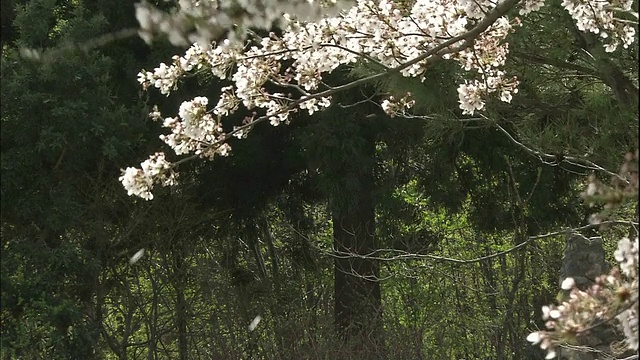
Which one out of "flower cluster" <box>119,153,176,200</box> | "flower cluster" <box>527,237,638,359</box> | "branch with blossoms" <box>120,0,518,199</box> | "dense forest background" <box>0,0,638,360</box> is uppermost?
"dense forest background" <box>0,0,638,360</box>

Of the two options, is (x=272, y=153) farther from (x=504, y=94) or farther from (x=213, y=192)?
(x=504, y=94)

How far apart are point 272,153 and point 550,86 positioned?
2861mm

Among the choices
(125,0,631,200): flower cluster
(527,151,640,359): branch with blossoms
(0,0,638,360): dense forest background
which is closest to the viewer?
(527,151,640,359): branch with blossoms

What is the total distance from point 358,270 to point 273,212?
1726mm

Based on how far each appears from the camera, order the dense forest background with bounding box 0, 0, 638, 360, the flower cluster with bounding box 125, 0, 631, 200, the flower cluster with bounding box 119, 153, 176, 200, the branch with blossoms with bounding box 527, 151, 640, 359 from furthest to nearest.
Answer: the dense forest background with bounding box 0, 0, 638, 360, the flower cluster with bounding box 125, 0, 631, 200, the flower cluster with bounding box 119, 153, 176, 200, the branch with blossoms with bounding box 527, 151, 640, 359

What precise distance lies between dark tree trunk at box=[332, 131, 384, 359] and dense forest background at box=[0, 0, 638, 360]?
0.02m

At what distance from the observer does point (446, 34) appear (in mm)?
3229

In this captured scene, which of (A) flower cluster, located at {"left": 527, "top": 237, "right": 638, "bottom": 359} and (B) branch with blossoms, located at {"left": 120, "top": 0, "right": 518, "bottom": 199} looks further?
(B) branch with blossoms, located at {"left": 120, "top": 0, "right": 518, "bottom": 199}

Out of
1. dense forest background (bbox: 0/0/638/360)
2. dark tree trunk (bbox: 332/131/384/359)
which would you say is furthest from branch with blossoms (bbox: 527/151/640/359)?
dark tree trunk (bbox: 332/131/384/359)

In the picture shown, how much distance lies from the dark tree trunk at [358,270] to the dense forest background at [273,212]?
2cm

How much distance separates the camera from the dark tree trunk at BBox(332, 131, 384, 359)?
7.52 metres

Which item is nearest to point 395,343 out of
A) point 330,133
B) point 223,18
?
point 330,133

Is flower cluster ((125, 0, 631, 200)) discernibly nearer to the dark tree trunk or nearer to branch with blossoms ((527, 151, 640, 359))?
branch with blossoms ((527, 151, 640, 359))

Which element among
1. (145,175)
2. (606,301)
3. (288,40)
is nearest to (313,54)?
(288,40)
